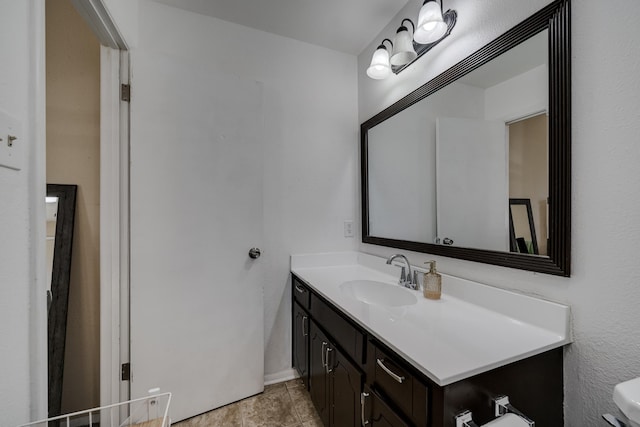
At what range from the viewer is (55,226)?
1379 mm

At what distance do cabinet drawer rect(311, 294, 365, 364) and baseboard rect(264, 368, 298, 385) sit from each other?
0.70 metres

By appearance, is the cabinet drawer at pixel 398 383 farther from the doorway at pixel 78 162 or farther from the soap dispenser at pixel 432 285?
the doorway at pixel 78 162

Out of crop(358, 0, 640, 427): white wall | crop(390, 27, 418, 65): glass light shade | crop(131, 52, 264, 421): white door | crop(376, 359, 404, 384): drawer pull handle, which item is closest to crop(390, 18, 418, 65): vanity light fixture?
crop(390, 27, 418, 65): glass light shade

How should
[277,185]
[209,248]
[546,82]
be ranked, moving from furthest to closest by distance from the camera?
[277,185], [209,248], [546,82]

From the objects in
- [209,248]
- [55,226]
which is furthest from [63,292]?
[209,248]

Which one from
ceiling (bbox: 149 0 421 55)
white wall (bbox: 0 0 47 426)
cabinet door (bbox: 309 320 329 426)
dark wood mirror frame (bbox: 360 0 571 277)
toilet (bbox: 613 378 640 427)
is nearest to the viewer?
toilet (bbox: 613 378 640 427)

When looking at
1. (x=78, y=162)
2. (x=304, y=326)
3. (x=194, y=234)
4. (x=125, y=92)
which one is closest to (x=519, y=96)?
(x=304, y=326)

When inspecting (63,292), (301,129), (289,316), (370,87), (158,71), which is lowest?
(289,316)

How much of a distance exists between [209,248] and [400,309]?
42.9 inches

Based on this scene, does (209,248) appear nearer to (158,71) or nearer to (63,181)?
(63,181)

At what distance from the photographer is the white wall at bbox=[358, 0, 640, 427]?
699 millimetres

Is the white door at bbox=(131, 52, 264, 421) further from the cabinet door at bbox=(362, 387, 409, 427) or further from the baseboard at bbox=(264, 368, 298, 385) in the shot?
the cabinet door at bbox=(362, 387, 409, 427)

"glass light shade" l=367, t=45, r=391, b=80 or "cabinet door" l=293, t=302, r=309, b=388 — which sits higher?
"glass light shade" l=367, t=45, r=391, b=80

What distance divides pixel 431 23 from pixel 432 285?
122 centimetres
